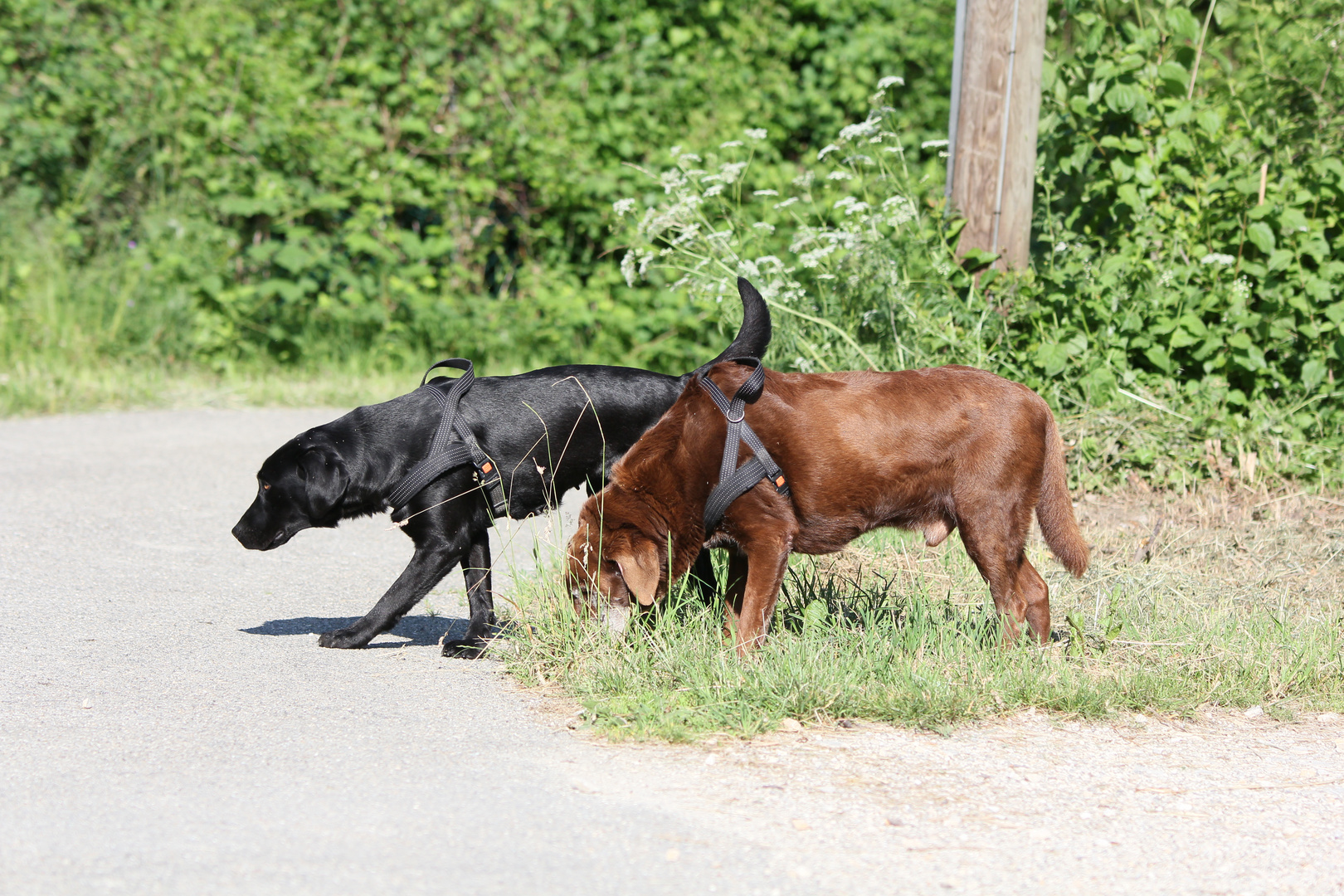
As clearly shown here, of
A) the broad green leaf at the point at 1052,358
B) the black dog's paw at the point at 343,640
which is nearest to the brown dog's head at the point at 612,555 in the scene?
the black dog's paw at the point at 343,640

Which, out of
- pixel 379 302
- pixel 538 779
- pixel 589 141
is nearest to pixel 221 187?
pixel 379 302

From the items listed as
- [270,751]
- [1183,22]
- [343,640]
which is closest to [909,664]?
[270,751]

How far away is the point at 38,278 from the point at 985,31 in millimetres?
7775

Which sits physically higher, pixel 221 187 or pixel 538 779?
pixel 221 187

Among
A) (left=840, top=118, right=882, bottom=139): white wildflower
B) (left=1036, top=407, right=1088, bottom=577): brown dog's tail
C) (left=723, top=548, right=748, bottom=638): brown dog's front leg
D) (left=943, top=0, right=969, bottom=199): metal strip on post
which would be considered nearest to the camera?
(left=1036, top=407, right=1088, bottom=577): brown dog's tail

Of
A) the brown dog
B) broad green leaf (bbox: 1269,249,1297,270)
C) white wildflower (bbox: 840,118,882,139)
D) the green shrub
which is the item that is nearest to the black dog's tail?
the brown dog

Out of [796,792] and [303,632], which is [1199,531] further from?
[303,632]

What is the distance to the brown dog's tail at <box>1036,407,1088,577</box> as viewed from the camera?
4.47 metres

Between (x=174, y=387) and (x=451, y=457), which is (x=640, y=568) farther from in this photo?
(x=174, y=387)

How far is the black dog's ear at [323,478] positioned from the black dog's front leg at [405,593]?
0.38 m

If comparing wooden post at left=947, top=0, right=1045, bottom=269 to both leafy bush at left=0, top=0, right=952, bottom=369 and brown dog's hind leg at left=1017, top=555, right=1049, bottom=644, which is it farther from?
leafy bush at left=0, top=0, right=952, bottom=369

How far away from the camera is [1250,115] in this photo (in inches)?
286

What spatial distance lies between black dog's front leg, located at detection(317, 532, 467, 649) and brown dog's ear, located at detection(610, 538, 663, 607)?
31.5 inches

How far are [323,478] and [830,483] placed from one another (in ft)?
6.23
